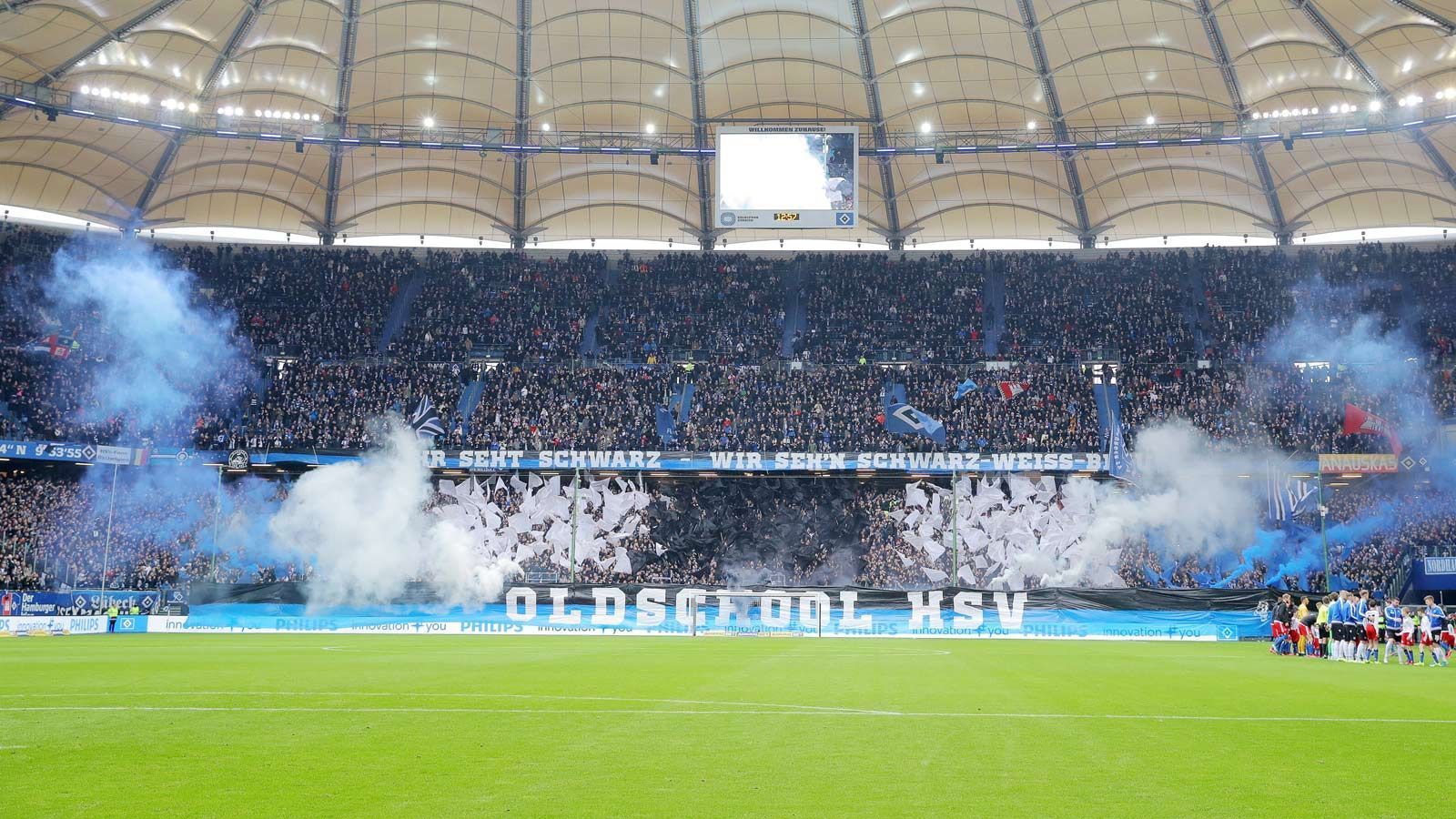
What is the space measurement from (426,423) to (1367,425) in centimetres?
3716

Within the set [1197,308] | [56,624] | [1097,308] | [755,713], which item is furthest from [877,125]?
[755,713]

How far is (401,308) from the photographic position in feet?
177

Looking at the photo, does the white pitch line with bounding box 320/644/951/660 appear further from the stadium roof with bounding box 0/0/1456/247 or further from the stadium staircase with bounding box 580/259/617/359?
the stadium staircase with bounding box 580/259/617/359

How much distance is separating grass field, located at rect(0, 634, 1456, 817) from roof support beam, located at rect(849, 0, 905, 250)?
28490 millimetres

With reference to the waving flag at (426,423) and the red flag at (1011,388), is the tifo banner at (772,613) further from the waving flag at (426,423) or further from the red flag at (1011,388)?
the red flag at (1011,388)

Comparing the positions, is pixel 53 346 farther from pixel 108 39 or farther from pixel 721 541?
pixel 721 541

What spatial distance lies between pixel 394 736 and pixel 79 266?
48910 mm

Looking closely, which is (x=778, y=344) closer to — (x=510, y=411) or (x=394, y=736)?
(x=510, y=411)

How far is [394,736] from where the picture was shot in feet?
30.9

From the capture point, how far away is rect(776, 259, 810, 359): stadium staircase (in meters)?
53.2

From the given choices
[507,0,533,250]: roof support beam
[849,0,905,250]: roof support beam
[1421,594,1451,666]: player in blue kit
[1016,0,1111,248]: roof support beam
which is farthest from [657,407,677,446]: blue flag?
[1421,594,1451,666]: player in blue kit

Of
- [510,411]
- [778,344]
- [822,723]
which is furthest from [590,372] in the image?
[822,723]

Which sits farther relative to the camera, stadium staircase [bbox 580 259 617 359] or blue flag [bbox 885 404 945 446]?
stadium staircase [bbox 580 259 617 359]

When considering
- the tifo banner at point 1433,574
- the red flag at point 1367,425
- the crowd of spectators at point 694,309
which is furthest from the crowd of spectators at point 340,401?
the tifo banner at point 1433,574
